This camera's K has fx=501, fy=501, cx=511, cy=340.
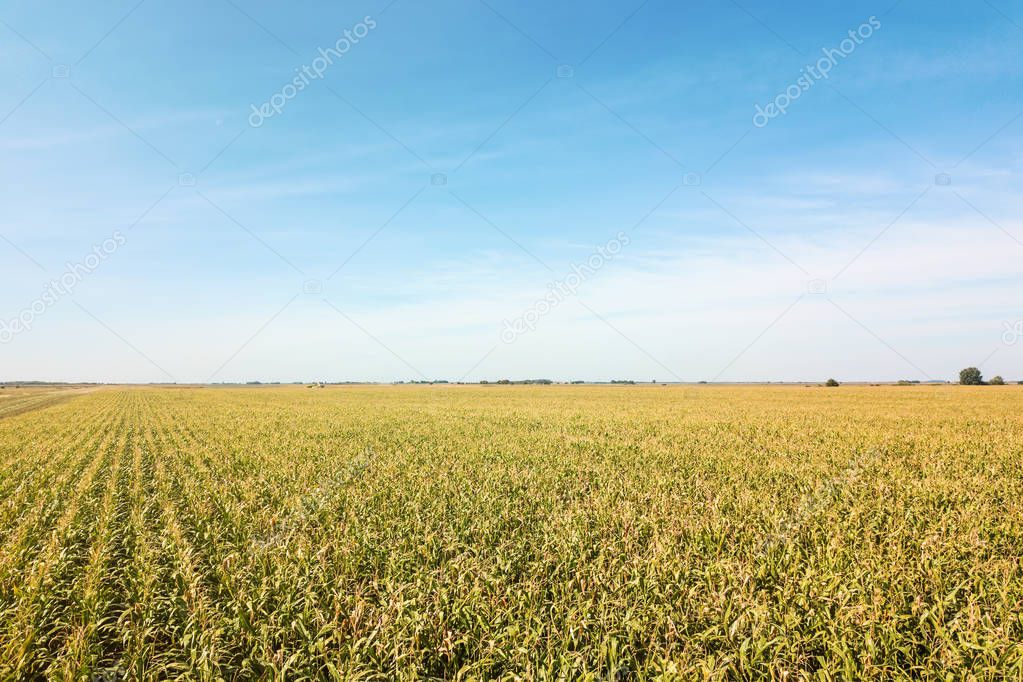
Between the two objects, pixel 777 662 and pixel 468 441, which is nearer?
pixel 777 662

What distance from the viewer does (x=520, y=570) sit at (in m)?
7.34

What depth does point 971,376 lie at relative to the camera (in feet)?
413

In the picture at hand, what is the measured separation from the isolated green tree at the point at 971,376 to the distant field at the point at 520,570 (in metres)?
148

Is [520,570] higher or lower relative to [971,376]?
lower

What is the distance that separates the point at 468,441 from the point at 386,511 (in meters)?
10.3

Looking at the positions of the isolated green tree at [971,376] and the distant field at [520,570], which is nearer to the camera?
the distant field at [520,570]

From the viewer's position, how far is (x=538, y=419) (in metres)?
30.3

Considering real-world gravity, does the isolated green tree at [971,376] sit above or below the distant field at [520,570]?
above

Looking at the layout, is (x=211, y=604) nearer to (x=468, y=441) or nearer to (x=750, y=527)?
(x=750, y=527)

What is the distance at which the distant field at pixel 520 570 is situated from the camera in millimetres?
5141

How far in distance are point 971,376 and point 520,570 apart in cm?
16573

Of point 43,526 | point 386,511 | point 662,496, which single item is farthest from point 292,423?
point 662,496

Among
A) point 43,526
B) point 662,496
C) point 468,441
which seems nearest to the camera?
point 43,526

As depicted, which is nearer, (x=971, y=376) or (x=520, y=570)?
(x=520, y=570)
